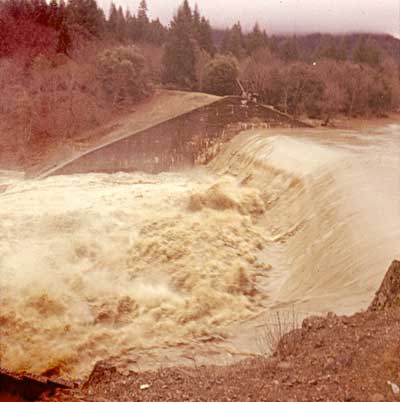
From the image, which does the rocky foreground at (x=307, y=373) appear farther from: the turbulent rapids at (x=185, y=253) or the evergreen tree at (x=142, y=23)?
the evergreen tree at (x=142, y=23)

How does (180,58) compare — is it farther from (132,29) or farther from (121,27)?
(132,29)

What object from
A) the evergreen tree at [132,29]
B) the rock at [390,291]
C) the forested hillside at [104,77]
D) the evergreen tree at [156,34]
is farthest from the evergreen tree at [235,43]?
the rock at [390,291]

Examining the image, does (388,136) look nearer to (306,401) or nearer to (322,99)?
(322,99)

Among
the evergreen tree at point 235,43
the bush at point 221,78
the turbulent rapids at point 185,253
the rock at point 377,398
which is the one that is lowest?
the turbulent rapids at point 185,253

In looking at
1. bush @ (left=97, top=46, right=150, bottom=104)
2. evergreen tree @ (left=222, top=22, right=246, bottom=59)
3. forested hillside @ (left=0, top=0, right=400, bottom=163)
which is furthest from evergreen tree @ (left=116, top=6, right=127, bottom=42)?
bush @ (left=97, top=46, right=150, bottom=104)

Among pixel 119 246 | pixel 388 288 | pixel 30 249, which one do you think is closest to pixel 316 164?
pixel 119 246
